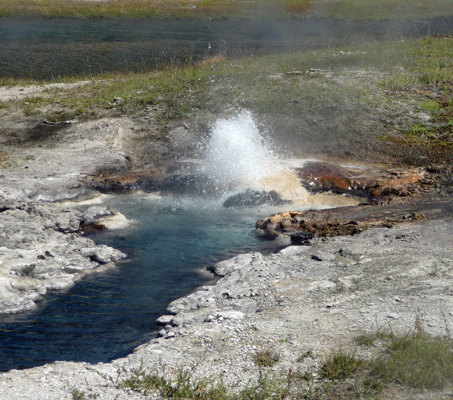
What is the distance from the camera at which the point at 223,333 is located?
22.5ft

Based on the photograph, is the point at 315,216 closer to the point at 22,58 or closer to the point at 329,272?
the point at 329,272

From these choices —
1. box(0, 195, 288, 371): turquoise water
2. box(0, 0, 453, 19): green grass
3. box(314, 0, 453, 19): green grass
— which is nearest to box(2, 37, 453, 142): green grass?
box(0, 195, 288, 371): turquoise water

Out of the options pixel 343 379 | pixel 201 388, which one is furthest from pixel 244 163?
pixel 201 388

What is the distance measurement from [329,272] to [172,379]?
11.8 feet

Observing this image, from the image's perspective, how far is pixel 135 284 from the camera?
349 inches

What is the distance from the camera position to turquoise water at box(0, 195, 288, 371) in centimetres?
709

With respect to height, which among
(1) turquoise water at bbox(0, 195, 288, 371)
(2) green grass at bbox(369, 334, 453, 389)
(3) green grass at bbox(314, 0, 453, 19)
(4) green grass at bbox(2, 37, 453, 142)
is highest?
(3) green grass at bbox(314, 0, 453, 19)

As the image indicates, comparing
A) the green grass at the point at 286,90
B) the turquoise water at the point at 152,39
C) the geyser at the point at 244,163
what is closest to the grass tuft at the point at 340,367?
the geyser at the point at 244,163

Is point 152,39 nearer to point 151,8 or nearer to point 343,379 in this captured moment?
point 151,8

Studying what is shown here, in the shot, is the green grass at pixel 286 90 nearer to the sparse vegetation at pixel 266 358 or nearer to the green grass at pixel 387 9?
the sparse vegetation at pixel 266 358

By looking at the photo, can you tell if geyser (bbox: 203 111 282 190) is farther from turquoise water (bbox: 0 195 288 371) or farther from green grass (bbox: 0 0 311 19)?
green grass (bbox: 0 0 311 19)

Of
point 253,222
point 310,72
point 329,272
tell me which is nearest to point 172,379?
point 329,272

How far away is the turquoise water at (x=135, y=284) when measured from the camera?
7094mm

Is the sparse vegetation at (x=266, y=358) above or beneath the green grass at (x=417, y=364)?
beneath
